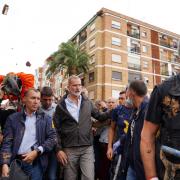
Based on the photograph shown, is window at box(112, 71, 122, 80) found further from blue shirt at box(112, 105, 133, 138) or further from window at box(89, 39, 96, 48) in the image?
blue shirt at box(112, 105, 133, 138)

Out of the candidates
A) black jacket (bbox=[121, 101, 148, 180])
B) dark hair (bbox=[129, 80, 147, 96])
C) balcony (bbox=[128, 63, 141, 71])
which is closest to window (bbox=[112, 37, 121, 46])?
balcony (bbox=[128, 63, 141, 71])

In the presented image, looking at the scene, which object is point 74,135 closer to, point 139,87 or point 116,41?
point 139,87

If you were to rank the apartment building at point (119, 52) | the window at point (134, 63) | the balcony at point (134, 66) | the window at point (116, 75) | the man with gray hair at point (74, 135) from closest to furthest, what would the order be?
1. the man with gray hair at point (74, 135)
2. the apartment building at point (119, 52)
3. the window at point (116, 75)
4. the balcony at point (134, 66)
5. the window at point (134, 63)

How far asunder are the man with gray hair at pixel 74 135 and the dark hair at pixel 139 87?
4.40 feet

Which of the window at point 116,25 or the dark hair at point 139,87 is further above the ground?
the window at point 116,25

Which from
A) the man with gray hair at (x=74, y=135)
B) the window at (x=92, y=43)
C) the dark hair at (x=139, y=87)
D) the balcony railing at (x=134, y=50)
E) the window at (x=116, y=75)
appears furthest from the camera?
the balcony railing at (x=134, y=50)

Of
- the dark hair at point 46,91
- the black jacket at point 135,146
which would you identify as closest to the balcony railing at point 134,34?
the dark hair at point 46,91

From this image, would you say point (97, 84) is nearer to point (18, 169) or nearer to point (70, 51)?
point (70, 51)

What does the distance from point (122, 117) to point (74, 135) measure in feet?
2.53

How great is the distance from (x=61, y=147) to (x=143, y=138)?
2481 mm

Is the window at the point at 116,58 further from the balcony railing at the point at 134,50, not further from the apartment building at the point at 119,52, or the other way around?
the balcony railing at the point at 134,50

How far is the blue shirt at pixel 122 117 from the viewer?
4355 mm

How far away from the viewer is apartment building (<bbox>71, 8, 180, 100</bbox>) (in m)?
36.6

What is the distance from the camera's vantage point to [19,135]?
3633 mm
